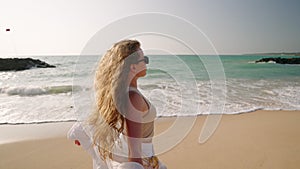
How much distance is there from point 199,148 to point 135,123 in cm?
322

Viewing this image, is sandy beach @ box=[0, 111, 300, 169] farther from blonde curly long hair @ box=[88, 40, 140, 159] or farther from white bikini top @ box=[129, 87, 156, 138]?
blonde curly long hair @ box=[88, 40, 140, 159]

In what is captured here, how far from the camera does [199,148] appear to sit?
4.38 m

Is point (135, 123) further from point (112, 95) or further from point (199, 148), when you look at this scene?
point (199, 148)

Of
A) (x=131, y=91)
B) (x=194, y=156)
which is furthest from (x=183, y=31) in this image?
(x=194, y=156)

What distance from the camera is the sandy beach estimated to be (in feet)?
12.6

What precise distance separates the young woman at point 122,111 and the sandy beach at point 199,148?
1.52 metres

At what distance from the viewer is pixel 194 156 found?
13.4 feet

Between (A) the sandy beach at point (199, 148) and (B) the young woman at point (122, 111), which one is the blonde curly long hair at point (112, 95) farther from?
(A) the sandy beach at point (199, 148)

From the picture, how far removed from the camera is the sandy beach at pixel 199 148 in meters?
3.84

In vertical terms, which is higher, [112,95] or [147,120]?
[112,95]

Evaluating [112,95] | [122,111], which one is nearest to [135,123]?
[122,111]

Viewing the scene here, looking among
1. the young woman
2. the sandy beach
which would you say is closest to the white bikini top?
the young woman

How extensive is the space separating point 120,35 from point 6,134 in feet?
15.5

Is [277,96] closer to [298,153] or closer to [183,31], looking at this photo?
[298,153]
